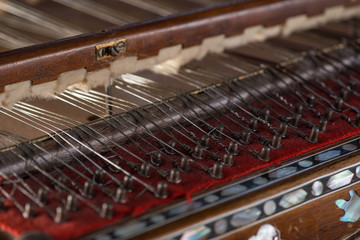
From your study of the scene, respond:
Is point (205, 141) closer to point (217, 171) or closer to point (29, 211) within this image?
point (217, 171)

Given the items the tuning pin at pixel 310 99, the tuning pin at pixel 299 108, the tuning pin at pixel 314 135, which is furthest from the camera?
the tuning pin at pixel 310 99

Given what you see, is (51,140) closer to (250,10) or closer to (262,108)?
(262,108)

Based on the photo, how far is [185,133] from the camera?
1920 mm

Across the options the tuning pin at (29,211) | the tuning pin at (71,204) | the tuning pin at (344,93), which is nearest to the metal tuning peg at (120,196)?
the tuning pin at (71,204)

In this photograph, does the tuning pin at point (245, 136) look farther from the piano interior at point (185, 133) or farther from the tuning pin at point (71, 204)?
the tuning pin at point (71, 204)

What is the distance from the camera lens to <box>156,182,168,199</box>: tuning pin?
60.2 inches

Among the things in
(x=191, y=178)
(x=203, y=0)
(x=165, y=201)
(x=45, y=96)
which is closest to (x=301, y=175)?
(x=191, y=178)

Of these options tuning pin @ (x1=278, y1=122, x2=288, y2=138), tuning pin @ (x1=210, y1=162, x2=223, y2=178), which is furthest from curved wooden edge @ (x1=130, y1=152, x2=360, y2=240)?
tuning pin @ (x1=278, y1=122, x2=288, y2=138)

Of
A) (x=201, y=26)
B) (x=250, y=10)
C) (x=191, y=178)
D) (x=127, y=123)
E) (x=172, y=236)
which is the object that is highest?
(x=250, y=10)

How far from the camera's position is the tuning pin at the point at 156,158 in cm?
170

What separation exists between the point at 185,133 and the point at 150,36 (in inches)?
19.8

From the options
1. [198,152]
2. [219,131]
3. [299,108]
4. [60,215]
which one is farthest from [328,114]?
[60,215]

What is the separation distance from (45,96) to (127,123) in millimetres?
325

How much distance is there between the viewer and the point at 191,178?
164 cm
